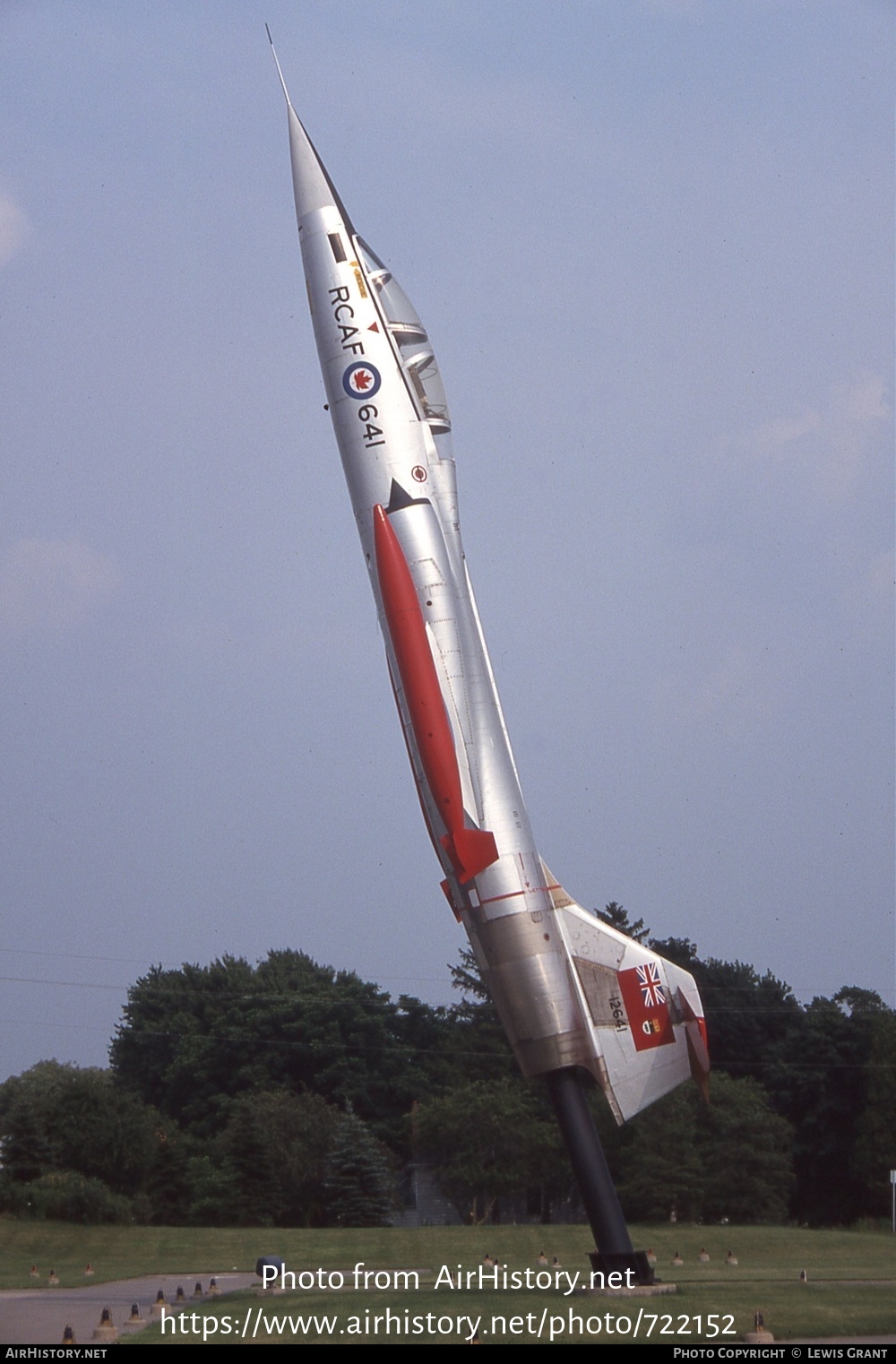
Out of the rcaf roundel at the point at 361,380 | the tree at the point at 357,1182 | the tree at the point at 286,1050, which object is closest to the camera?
the rcaf roundel at the point at 361,380

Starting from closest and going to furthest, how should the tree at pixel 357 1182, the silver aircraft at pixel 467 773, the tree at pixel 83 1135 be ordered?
the silver aircraft at pixel 467 773 → the tree at pixel 83 1135 → the tree at pixel 357 1182

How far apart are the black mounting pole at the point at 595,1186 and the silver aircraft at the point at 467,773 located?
1.08 ft

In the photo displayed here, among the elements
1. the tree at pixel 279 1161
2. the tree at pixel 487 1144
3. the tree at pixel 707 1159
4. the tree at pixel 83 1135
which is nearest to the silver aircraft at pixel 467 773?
the tree at pixel 707 1159

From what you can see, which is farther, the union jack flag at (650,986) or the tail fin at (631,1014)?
the union jack flag at (650,986)

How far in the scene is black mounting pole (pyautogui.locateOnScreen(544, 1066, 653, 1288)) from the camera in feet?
55.0

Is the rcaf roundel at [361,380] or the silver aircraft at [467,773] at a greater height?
the rcaf roundel at [361,380]

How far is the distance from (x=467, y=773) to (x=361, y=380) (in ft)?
16.6

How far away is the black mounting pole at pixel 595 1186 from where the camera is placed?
16750mm

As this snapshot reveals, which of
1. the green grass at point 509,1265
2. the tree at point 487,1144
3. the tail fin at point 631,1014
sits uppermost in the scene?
the tree at point 487,1144

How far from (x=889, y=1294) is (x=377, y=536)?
11410mm

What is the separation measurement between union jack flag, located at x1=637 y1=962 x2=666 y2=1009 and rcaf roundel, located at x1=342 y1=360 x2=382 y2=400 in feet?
25.5

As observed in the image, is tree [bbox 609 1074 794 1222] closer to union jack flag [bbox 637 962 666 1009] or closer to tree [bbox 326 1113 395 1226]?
tree [bbox 326 1113 395 1226]

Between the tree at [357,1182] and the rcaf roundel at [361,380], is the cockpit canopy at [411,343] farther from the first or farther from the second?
the tree at [357,1182]

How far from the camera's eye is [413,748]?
1762cm
